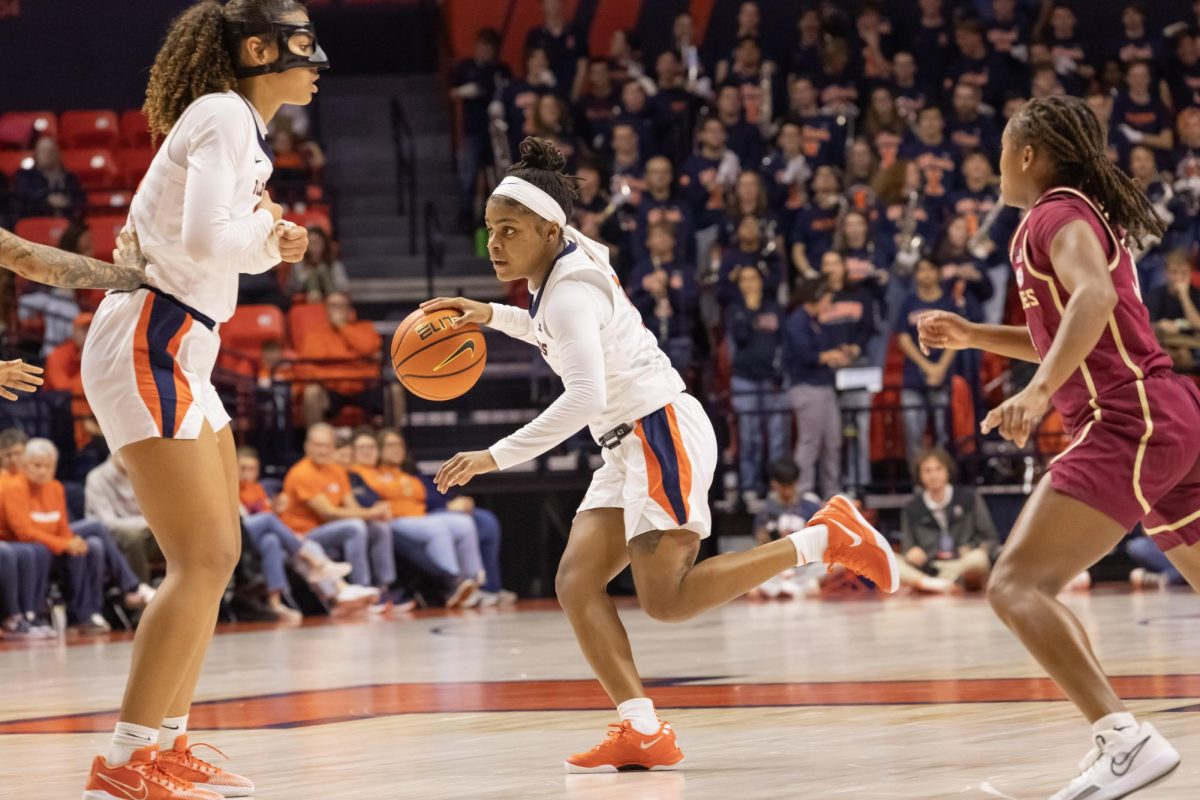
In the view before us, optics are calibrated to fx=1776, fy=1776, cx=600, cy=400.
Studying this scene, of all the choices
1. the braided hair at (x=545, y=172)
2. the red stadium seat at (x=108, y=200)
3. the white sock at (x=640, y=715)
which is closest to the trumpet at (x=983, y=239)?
the red stadium seat at (x=108, y=200)

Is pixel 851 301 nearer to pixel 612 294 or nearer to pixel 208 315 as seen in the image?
pixel 612 294

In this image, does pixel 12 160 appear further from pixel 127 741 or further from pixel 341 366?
pixel 127 741

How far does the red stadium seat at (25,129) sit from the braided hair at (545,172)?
12.4 meters

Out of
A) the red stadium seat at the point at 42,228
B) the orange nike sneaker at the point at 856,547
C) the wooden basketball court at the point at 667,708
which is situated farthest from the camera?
the red stadium seat at the point at 42,228

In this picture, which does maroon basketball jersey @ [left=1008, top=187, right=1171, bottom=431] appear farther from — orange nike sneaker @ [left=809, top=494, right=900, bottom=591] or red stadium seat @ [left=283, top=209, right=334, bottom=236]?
red stadium seat @ [left=283, top=209, right=334, bottom=236]

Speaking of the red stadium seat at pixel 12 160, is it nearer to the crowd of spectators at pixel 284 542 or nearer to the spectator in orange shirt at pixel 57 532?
the crowd of spectators at pixel 284 542

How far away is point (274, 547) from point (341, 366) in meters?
2.19

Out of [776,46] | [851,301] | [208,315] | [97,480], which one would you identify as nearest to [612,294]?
[208,315]

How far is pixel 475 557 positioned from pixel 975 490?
3.37 metres

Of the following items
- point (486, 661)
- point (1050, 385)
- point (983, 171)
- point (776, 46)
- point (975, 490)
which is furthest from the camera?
point (776, 46)

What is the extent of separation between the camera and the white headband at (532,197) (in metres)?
4.60

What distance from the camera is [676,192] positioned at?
14445 millimetres

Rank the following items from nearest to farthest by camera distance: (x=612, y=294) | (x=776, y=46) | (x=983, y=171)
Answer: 1. (x=612, y=294)
2. (x=983, y=171)
3. (x=776, y=46)

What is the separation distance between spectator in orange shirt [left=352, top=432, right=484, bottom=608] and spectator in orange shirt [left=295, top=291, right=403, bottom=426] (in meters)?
0.76
